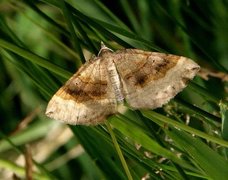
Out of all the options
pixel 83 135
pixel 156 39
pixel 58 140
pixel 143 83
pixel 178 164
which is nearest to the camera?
pixel 178 164

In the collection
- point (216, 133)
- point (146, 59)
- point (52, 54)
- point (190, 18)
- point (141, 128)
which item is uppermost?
point (52, 54)

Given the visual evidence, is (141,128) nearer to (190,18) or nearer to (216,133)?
(216,133)

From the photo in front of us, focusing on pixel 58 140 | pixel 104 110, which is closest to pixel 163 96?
pixel 104 110

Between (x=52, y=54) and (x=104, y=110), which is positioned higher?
(x=52, y=54)

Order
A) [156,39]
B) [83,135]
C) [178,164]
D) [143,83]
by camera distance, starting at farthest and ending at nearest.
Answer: [156,39]
[83,135]
[143,83]
[178,164]
